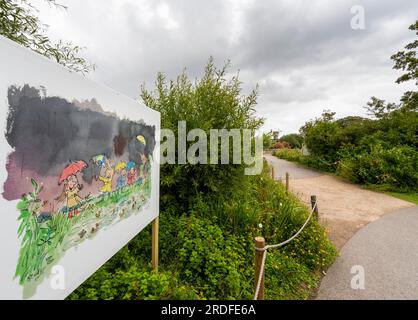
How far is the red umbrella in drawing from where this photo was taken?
1630 millimetres

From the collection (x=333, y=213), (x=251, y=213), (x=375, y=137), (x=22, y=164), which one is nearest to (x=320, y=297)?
(x=251, y=213)

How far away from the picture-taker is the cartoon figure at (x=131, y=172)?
2.61 metres

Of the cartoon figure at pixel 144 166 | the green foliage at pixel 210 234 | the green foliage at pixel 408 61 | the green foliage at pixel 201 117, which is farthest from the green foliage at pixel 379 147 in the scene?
the cartoon figure at pixel 144 166

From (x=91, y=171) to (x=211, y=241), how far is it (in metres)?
2.38

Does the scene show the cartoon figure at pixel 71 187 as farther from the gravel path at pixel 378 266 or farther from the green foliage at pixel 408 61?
the green foliage at pixel 408 61

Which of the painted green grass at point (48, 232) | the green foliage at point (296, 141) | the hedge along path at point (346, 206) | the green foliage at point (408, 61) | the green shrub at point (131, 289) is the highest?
the green foliage at point (408, 61)

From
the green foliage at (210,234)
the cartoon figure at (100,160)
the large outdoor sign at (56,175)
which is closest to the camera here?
the large outdoor sign at (56,175)

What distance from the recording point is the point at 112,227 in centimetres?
229

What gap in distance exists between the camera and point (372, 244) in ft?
17.3

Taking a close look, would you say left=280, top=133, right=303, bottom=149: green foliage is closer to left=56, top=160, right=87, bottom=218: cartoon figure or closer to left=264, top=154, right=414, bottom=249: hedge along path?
left=264, top=154, right=414, bottom=249: hedge along path
